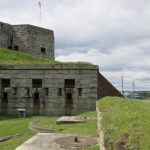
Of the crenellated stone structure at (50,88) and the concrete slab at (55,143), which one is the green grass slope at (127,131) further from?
the crenellated stone structure at (50,88)

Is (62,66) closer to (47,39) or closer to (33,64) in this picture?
(33,64)

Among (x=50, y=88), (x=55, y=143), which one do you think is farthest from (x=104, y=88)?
(x=55, y=143)

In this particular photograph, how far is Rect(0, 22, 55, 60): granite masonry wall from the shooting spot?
3769 centimetres

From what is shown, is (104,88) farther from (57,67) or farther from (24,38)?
(24,38)

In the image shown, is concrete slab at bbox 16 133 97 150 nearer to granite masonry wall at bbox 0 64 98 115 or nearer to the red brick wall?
granite masonry wall at bbox 0 64 98 115

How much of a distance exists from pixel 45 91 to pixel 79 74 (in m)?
2.29

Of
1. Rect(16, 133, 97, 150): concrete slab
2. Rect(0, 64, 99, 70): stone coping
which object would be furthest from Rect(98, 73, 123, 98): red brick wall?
Rect(16, 133, 97, 150): concrete slab

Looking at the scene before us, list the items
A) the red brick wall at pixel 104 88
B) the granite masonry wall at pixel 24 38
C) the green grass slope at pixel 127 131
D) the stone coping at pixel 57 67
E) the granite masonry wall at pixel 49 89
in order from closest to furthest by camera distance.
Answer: the green grass slope at pixel 127 131 < the granite masonry wall at pixel 49 89 < the stone coping at pixel 57 67 < the red brick wall at pixel 104 88 < the granite masonry wall at pixel 24 38

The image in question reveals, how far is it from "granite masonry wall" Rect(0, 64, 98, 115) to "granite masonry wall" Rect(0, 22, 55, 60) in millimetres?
12187

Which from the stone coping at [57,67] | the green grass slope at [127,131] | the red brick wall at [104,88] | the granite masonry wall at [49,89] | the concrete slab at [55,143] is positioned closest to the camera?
the green grass slope at [127,131]

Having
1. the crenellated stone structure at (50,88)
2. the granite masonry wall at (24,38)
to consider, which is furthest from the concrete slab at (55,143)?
the granite masonry wall at (24,38)

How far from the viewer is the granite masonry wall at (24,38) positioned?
3769cm

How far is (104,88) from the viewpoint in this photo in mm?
26688

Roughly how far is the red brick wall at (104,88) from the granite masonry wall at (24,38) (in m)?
12.8
